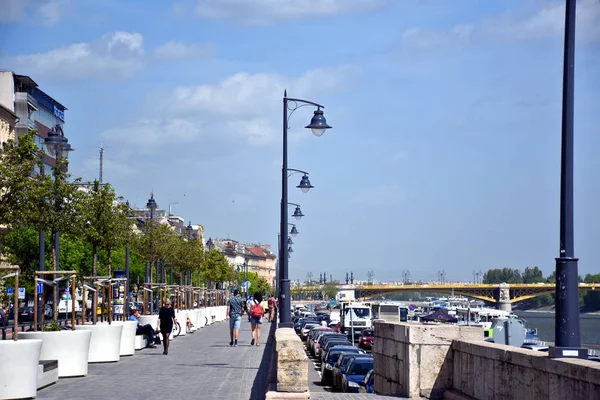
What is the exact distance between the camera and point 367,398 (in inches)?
562

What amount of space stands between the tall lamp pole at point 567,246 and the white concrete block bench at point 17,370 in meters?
8.46

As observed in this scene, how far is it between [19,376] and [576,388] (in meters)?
9.08

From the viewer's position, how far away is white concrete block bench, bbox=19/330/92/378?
19312 mm

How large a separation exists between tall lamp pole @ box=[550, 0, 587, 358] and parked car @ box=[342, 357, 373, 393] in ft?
52.8

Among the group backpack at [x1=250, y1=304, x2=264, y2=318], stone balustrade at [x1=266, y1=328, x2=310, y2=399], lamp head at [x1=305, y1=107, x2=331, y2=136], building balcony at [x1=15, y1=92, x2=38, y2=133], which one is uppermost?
building balcony at [x1=15, y1=92, x2=38, y2=133]

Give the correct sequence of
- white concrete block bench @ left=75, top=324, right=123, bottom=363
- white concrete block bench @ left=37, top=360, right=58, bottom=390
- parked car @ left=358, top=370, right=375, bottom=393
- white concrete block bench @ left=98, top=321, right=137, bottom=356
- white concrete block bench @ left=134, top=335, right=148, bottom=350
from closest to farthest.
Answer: white concrete block bench @ left=37, top=360, right=58, bottom=390 → white concrete block bench @ left=75, top=324, right=123, bottom=363 → parked car @ left=358, top=370, right=375, bottom=393 → white concrete block bench @ left=98, top=321, right=137, bottom=356 → white concrete block bench @ left=134, top=335, right=148, bottom=350

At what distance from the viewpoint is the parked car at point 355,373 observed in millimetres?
27188

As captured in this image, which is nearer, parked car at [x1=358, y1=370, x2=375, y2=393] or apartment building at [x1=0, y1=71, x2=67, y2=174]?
parked car at [x1=358, y1=370, x2=375, y2=393]

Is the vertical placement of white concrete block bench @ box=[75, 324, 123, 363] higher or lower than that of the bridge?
higher

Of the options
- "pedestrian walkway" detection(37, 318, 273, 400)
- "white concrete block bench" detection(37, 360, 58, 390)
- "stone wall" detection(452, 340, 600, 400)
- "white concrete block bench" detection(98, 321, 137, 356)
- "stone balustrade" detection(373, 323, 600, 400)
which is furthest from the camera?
"white concrete block bench" detection(98, 321, 137, 356)

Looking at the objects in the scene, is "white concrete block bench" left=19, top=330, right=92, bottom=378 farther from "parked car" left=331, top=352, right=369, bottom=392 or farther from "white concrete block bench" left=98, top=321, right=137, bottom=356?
"parked car" left=331, top=352, right=369, bottom=392

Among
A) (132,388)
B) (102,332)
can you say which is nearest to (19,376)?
(132,388)

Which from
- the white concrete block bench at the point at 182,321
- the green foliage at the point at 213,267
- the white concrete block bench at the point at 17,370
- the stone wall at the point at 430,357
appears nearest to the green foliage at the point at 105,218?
the white concrete block bench at the point at 182,321

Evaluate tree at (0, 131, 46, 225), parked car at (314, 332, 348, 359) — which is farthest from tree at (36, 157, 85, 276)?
parked car at (314, 332, 348, 359)
